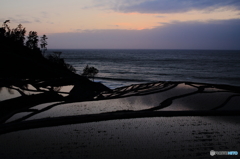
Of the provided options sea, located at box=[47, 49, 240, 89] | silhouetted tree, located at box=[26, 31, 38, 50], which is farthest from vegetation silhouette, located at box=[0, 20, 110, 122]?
silhouetted tree, located at box=[26, 31, 38, 50]

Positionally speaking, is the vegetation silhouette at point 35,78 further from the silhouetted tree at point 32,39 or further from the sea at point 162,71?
the silhouetted tree at point 32,39

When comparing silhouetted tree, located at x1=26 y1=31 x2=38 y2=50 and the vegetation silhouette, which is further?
silhouetted tree, located at x1=26 y1=31 x2=38 y2=50

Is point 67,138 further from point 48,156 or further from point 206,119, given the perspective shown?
point 206,119

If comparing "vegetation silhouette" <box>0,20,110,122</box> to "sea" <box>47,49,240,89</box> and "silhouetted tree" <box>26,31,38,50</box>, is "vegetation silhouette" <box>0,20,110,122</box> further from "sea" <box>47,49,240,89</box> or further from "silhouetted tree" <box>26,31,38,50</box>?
"silhouetted tree" <box>26,31,38,50</box>

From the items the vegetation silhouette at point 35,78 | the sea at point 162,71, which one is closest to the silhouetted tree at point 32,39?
the sea at point 162,71

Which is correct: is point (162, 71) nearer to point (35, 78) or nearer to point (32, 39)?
point (32, 39)

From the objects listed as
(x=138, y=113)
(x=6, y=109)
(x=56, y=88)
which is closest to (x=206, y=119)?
(x=138, y=113)

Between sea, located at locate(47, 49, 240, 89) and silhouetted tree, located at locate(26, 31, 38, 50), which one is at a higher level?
silhouetted tree, located at locate(26, 31, 38, 50)

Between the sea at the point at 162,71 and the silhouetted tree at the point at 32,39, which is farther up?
the silhouetted tree at the point at 32,39

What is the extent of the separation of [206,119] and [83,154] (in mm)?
2202

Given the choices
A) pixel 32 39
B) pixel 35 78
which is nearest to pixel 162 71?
pixel 32 39

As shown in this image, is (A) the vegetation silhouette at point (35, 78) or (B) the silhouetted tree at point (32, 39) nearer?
(A) the vegetation silhouette at point (35, 78)

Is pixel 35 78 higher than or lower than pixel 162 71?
higher

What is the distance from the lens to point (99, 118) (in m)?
3.28
